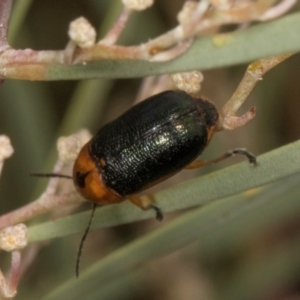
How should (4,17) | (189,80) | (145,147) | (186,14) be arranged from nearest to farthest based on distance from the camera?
(186,14) → (4,17) → (189,80) → (145,147)

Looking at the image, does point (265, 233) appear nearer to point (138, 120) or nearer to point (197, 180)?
point (138, 120)

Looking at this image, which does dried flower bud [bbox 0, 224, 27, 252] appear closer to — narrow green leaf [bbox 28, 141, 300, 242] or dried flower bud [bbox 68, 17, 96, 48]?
narrow green leaf [bbox 28, 141, 300, 242]

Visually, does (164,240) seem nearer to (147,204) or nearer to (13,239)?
(147,204)

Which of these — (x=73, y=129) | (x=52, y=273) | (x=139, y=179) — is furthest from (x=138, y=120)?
(x=52, y=273)

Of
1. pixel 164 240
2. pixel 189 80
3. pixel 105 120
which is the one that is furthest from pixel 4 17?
pixel 105 120

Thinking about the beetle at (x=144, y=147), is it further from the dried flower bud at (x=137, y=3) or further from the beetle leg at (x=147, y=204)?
the dried flower bud at (x=137, y=3)

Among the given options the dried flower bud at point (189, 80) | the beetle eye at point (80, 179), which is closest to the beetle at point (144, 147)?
the beetle eye at point (80, 179)
